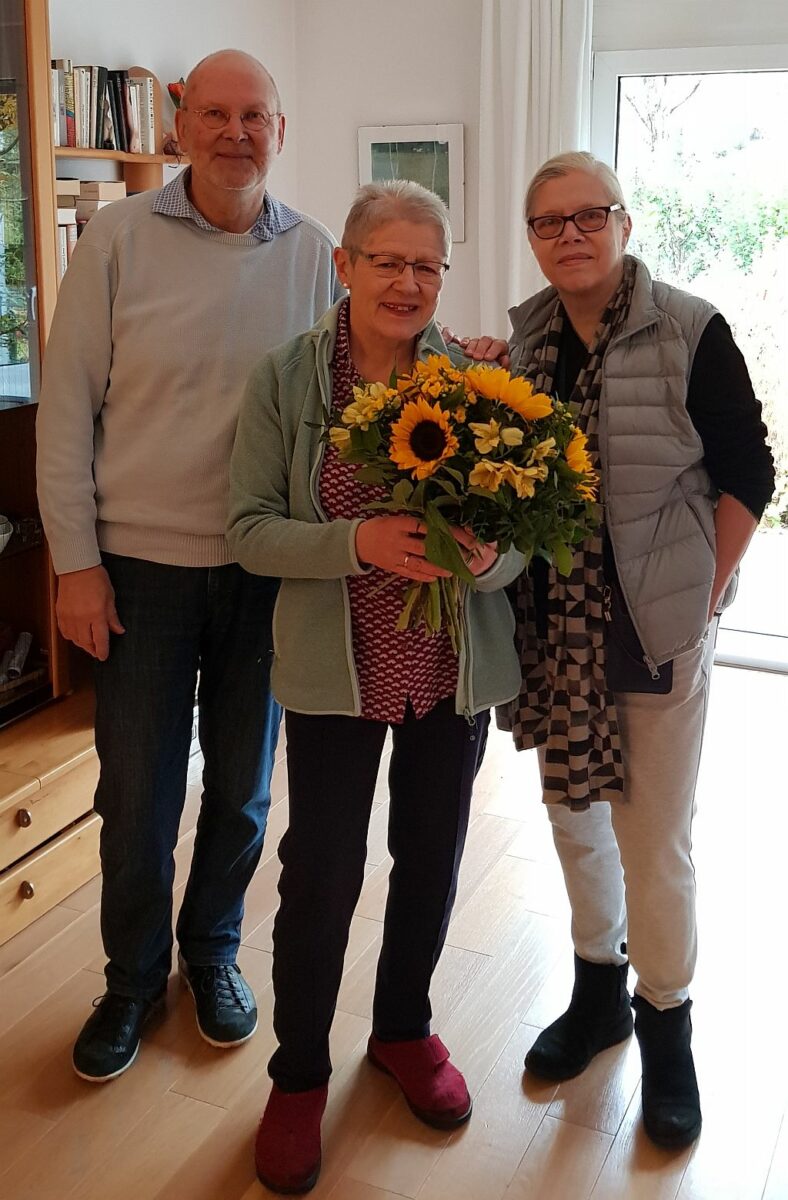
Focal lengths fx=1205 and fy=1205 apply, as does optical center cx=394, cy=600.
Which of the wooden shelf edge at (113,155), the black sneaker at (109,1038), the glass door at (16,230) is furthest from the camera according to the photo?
the wooden shelf edge at (113,155)

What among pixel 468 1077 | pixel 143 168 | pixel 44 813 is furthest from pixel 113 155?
pixel 468 1077

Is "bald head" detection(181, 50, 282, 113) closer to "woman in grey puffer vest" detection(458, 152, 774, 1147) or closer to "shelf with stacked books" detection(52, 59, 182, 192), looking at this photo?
"woman in grey puffer vest" detection(458, 152, 774, 1147)

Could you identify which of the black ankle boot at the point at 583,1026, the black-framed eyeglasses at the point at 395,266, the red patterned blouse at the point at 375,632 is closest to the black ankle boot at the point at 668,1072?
the black ankle boot at the point at 583,1026

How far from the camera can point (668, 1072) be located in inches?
82.0

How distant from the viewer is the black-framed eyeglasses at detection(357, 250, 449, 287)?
1755mm

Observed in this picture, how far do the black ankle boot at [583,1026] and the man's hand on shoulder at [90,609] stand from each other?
41.6 inches

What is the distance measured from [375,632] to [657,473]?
1.60 feet

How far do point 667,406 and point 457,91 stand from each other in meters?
3.28

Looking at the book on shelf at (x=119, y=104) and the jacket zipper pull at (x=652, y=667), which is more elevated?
the book on shelf at (x=119, y=104)

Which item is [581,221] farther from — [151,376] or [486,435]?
[151,376]

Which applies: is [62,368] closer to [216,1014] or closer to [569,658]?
[569,658]

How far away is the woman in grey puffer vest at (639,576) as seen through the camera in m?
1.81

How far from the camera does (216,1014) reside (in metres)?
2.32

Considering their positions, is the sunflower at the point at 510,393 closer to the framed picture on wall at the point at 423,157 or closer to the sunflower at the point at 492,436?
the sunflower at the point at 492,436
